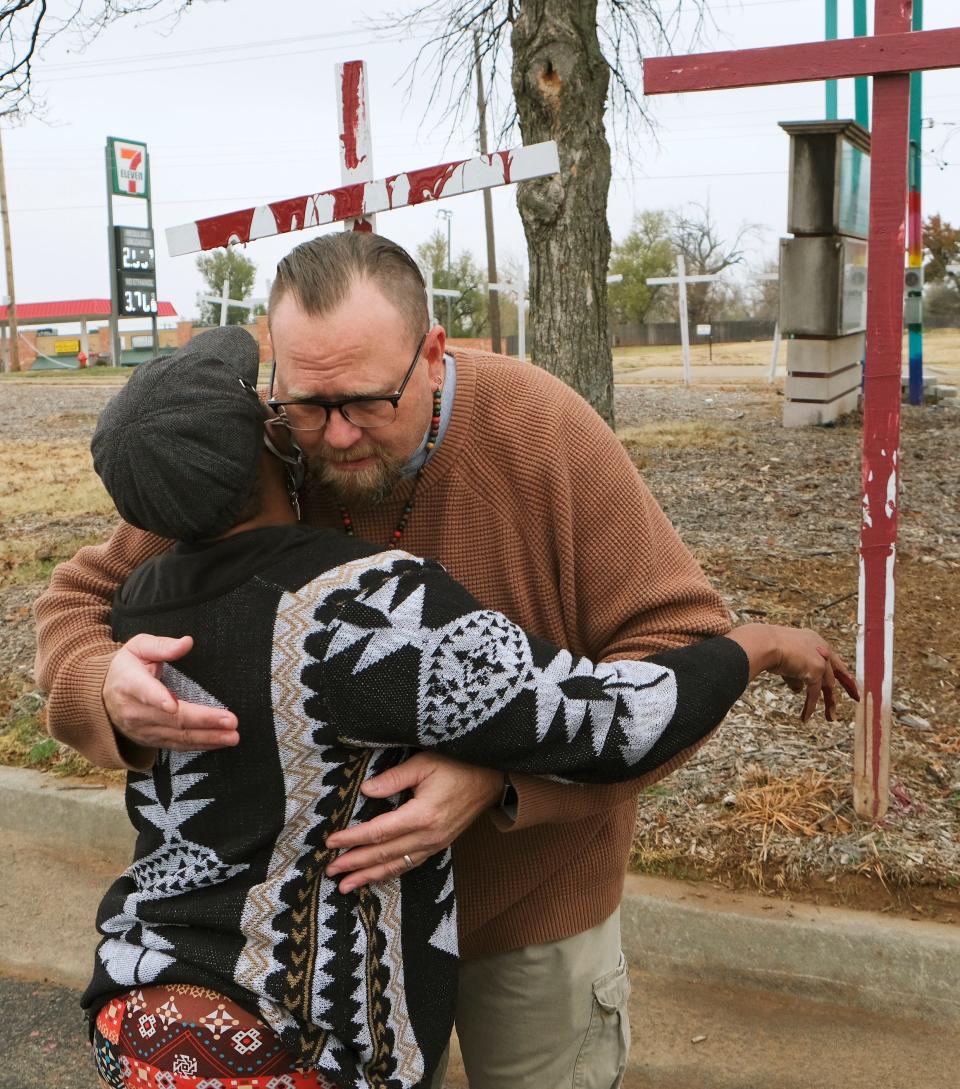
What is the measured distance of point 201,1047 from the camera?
1513mm

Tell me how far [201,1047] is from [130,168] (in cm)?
3492

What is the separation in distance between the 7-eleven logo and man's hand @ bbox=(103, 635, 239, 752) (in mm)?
33314

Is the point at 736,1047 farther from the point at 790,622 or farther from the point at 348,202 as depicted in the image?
the point at 348,202

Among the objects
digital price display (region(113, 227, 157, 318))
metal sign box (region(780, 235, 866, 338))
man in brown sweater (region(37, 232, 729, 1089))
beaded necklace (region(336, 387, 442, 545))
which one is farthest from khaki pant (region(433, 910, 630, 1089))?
digital price display (region(113, 227, 157, 318))

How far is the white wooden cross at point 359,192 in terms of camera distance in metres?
3.51

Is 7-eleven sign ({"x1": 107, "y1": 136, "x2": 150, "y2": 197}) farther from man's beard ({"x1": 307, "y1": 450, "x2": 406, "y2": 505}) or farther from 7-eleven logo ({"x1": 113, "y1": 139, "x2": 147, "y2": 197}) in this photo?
man's beard ({"x1": 307, "y1": 450, "x2": 406, "y2": 505})

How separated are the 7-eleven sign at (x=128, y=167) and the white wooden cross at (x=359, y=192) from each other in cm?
3073

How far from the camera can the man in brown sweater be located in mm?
1678

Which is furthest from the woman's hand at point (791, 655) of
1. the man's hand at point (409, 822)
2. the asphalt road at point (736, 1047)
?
the asphalt road at point (736, 1047)

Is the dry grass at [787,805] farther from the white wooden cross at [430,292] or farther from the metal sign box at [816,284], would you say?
the metal sign box at [816,284]

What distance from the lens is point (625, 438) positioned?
1009 cm

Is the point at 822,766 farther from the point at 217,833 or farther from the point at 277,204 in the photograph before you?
the point at 217,833

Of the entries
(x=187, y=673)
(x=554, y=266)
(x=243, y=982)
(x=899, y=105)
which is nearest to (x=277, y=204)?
(x=899, y=105)

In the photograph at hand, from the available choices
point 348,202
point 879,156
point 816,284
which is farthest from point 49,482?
point 879,156
